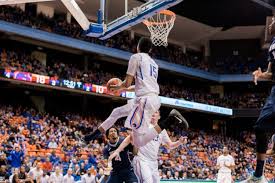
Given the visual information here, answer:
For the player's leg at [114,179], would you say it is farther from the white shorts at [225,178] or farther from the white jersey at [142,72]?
the white shorts at [225,178]

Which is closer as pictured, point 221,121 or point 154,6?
point 154,6

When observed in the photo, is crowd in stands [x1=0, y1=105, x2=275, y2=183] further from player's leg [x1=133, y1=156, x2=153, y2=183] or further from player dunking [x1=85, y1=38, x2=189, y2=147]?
player dunking [x1=85, y1=38, x2=189, y2=147]

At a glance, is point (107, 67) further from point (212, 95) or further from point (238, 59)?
point (238, 59)

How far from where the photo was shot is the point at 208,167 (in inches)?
1178

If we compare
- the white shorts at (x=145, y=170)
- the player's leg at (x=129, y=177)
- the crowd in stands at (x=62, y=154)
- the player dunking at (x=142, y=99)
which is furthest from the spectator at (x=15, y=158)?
the player dunking at (x=142, y=99)

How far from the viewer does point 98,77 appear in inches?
1205

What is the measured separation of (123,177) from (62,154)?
13463 mm

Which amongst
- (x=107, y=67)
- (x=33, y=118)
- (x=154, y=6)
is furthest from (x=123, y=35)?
(x=154, y=6)

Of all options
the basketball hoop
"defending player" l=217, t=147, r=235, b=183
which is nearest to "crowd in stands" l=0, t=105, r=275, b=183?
"defending player" l=217, t=147, r=235, b=183

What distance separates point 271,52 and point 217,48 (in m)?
40.3

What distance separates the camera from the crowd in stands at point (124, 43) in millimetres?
27327

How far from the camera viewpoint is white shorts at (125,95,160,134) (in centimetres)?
644

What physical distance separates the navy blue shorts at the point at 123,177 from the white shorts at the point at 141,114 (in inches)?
78.4

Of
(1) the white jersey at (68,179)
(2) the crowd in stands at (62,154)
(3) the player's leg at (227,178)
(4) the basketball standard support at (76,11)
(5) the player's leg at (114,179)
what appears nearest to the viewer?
(5) the player's leg at (114,179)
